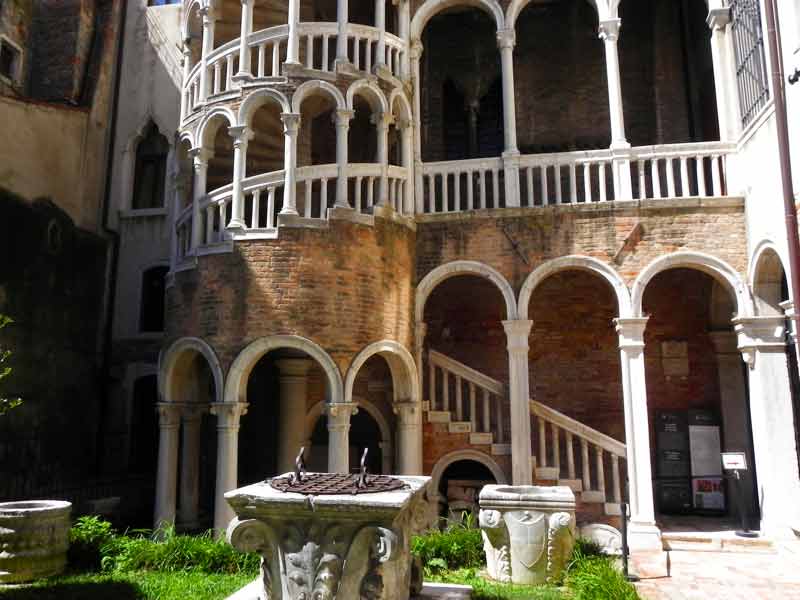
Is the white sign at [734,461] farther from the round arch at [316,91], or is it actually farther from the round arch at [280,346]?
the round arch at [316,91]

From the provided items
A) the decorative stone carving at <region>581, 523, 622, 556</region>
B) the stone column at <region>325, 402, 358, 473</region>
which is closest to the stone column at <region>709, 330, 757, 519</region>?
the decorative stone carving at <region>581, 523, 622, 556</region>

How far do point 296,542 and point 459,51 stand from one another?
13207 millimetres

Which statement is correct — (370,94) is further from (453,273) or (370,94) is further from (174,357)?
(174,357)

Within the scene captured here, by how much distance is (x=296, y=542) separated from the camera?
5.89 metres

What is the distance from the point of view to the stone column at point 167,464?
11.5 meters

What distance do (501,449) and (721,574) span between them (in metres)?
3.92

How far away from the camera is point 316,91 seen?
38.1 ft

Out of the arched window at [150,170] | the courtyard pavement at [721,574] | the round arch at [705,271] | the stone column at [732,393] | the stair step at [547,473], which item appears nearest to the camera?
the courtyard pavement at [721,574]

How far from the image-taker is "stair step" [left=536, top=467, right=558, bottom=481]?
11.3m

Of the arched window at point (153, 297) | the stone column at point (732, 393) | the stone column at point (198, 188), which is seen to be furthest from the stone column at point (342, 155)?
the stone column at point (732, 393)

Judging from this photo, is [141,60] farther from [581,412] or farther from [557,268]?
[581,412]

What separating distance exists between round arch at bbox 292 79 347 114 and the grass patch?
7467 mm

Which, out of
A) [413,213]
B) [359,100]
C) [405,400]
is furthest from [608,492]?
[359,100]

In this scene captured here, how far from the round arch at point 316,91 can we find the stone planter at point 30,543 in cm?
726
